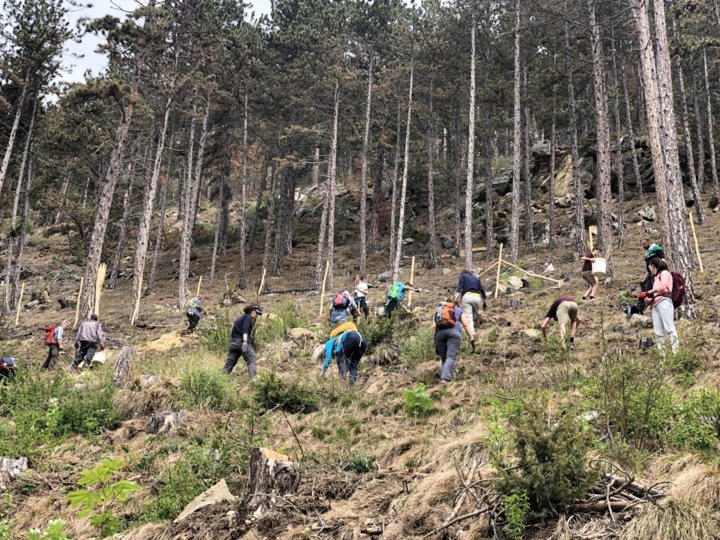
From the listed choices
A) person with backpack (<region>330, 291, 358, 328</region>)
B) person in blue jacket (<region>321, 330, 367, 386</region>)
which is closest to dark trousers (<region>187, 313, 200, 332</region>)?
person with backpack (<region>330, 291, 358, 328</region>)

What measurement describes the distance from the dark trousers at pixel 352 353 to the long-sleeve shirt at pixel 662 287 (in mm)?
4092

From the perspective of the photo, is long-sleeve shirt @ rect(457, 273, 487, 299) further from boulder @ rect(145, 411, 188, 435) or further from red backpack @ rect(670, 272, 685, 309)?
boulder @ rect(145, 411, 188, 435)

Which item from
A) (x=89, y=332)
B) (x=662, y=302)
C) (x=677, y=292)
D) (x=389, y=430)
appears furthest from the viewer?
(x=89, y=332)

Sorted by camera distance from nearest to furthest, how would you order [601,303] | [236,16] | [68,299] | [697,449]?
[697,449] → [601,303] → [68,299] → [236,16]

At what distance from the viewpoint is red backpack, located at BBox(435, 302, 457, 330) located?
7.79 m

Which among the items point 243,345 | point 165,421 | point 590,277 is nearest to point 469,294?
point 590,277

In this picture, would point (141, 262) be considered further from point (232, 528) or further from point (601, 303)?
point (232, 528)

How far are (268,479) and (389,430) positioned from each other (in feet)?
6.37

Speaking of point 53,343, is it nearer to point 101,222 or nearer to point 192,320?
point 192,320

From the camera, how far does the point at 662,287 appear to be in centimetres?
696

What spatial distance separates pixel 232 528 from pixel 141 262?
18309mm

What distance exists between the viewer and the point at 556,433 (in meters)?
3.58

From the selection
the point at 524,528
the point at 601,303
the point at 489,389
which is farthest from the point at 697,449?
the point at 601,303

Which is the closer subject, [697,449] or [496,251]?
[697,449]
